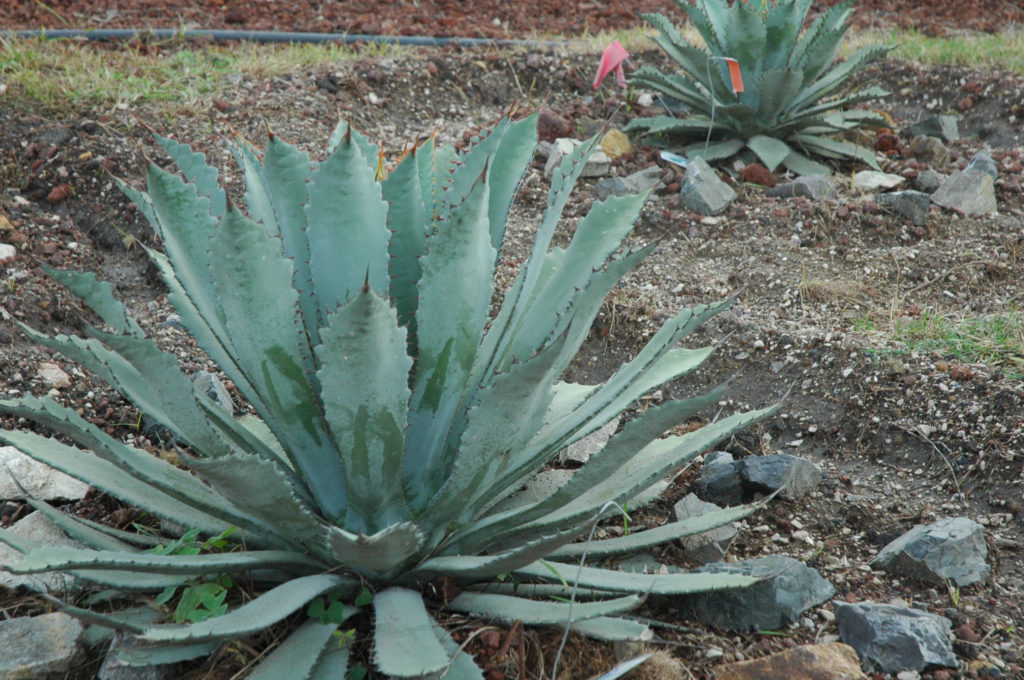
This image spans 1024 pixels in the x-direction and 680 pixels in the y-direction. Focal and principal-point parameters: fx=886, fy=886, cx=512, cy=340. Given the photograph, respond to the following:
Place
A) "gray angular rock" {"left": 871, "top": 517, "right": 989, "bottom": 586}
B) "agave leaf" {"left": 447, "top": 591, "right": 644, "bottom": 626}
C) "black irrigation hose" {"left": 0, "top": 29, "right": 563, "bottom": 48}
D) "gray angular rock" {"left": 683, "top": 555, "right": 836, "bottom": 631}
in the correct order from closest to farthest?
"agave leaf" {"left": 447, "top": 591, "right": 644, "bottom": 626}, "gray angular rock" {"left": 683, "top": 555, "right": 836, "bottom": 631}, "gray angular rock" {"left": 871, "top": 517, "right": 989, "bottom": 586}, "black irrigation hose" {"left": 0, "top": 29, "right": 563, "bottom": 48}

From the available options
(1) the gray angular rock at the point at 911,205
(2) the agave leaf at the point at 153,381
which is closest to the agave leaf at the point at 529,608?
(2) the agave leaf at the point at 153,381

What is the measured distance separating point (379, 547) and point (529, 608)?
30 cm

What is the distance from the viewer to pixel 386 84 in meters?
4.38

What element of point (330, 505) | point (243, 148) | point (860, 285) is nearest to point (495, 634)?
point (330, 505)

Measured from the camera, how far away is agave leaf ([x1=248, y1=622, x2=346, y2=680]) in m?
1.37

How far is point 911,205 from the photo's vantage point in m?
3.39

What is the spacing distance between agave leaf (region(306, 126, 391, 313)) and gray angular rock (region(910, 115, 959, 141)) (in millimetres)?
3762

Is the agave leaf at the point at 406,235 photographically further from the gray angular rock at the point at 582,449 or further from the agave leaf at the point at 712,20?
the agave leaf at the point at 712,20

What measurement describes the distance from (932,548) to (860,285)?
143 cm

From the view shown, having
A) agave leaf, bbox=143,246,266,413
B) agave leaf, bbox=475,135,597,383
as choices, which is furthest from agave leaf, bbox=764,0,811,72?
agave leaf, bbox=143,246,266,413

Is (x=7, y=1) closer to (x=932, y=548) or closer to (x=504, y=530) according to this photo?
(x=504, y=530)

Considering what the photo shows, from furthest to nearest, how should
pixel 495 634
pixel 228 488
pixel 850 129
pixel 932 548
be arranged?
pixel 850 129, pixel 932 548, pixel 495 634, pixel 228 488

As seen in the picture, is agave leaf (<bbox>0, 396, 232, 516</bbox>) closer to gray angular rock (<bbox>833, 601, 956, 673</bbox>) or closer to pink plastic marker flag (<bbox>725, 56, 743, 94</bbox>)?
gray angular rock (<bbox>833, 601, 956, 673</bbox>)

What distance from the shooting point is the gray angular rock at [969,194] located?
3457 millimetres
